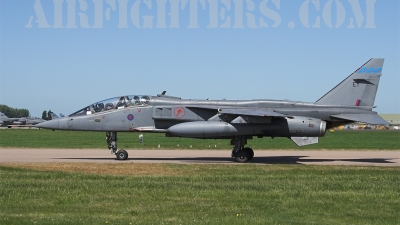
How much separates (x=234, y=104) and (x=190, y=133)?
8.43ft

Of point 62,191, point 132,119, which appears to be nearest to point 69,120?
point 132,119

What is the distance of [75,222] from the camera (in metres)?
8.80

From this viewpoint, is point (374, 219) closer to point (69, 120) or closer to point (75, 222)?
point (75, 222)

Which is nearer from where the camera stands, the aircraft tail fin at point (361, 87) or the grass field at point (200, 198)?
the grass field at point (200, 198)

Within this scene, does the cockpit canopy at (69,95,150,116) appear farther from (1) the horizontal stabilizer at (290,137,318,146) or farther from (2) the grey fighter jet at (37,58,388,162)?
(1) the horizontal stabilizer at (290,137,318,146)

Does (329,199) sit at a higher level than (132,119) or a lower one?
lower

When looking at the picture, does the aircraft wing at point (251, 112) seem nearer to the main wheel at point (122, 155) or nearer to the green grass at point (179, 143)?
the main wheel at point (122, 155)

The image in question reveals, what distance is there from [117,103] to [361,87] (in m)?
9.71

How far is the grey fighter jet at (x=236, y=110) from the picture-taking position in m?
21.0

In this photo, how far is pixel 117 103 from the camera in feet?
72.6

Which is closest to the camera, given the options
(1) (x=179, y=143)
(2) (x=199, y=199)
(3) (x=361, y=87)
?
(2) (x=199, y=199)

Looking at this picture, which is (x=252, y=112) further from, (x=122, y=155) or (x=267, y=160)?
(x=122, y=155)

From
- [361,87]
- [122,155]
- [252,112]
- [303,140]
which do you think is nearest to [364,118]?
[361,87]

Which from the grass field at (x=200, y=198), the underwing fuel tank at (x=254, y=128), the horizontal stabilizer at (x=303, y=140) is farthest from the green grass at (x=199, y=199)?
the horizontal stabilizer at (x=303, y=140)
